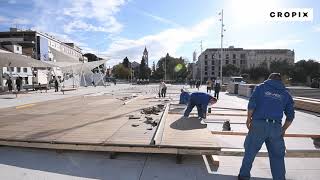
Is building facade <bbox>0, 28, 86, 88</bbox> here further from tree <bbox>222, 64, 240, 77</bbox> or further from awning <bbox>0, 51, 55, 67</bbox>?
tree <bbox>222, 64, 240, 77</bbox>

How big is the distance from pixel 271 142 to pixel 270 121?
32 cm

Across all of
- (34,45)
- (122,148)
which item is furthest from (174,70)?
(122,148)

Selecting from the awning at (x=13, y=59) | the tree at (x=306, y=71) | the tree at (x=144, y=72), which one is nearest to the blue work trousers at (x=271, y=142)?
the awning at (x=13, y=59)

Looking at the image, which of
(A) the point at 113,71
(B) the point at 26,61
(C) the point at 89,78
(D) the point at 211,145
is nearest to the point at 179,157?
(D) the point at 211,145

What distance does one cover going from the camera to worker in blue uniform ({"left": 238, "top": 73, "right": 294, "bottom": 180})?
16.5 ft

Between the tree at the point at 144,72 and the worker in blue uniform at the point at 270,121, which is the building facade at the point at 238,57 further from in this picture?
the worker in blue uniform at the point at 270,121

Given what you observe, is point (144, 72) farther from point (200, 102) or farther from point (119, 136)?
point (119, 136)

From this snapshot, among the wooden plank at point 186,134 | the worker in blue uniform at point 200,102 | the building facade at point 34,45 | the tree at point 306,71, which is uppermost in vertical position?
the building facade at point 34,45

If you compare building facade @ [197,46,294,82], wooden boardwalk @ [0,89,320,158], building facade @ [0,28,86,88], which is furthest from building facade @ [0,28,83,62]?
building facade @ [197,46,294,82]

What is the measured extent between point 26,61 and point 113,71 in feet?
350

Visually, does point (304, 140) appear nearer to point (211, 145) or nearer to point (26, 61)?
point (211, 145)

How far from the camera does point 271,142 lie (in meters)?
5.05

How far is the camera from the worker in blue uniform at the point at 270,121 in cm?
502

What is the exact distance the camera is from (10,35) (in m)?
89.6
